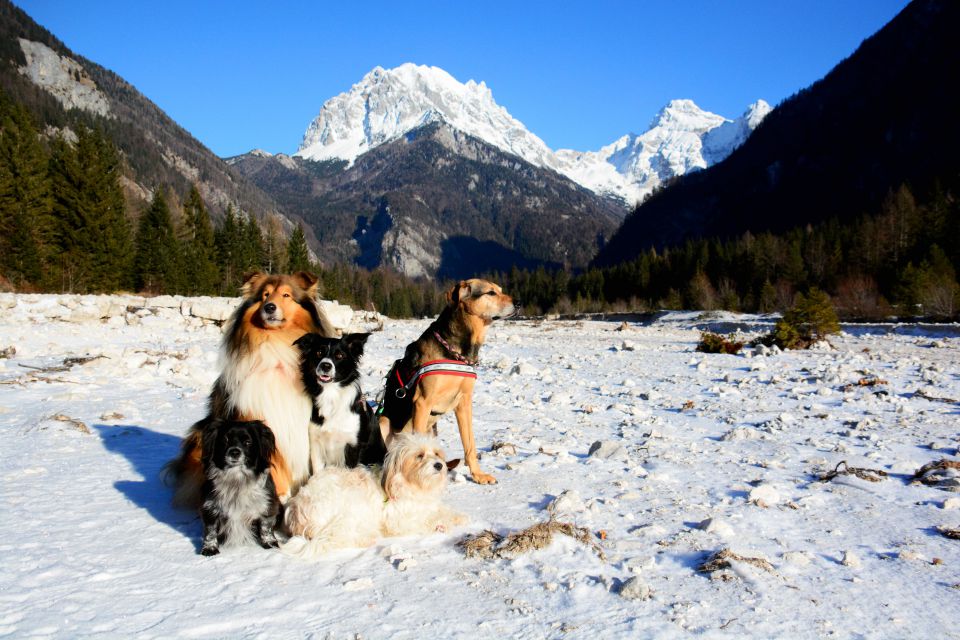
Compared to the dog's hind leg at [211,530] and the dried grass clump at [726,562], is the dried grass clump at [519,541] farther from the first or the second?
the dog's hind leg at [211,530]

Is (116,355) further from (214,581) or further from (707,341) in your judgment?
(707,341)

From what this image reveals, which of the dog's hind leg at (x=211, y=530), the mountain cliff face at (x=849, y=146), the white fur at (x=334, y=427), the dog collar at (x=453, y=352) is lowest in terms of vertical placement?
the dog's hind leg at (x=211, y=530)

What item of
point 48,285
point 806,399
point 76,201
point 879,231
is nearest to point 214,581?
point 806,399

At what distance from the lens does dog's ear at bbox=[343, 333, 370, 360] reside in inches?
173

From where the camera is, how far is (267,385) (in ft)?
13.9

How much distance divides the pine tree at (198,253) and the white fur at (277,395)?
55.9 metres

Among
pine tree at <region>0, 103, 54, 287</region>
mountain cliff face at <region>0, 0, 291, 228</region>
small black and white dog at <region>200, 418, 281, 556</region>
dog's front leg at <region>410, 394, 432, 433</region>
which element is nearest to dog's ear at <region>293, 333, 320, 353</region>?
small black and white dog at <region>200, 418, 281, 556</region>

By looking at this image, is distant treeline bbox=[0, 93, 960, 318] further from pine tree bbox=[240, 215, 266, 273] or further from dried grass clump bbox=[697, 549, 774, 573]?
dried grass clump bbox=[697, 549, 774, 573]

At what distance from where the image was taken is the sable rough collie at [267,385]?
4.21 m

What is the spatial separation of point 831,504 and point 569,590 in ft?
8.68

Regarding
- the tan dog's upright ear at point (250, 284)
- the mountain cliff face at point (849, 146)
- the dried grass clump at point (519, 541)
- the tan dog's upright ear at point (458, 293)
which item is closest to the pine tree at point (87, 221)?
the tan dog's upright ear at point (250, 284)

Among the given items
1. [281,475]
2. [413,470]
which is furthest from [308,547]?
[413,470]

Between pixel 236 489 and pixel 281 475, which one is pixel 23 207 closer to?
pixel 281 475

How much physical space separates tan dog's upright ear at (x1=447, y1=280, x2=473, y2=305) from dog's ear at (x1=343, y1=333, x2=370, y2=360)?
5.09 feet
